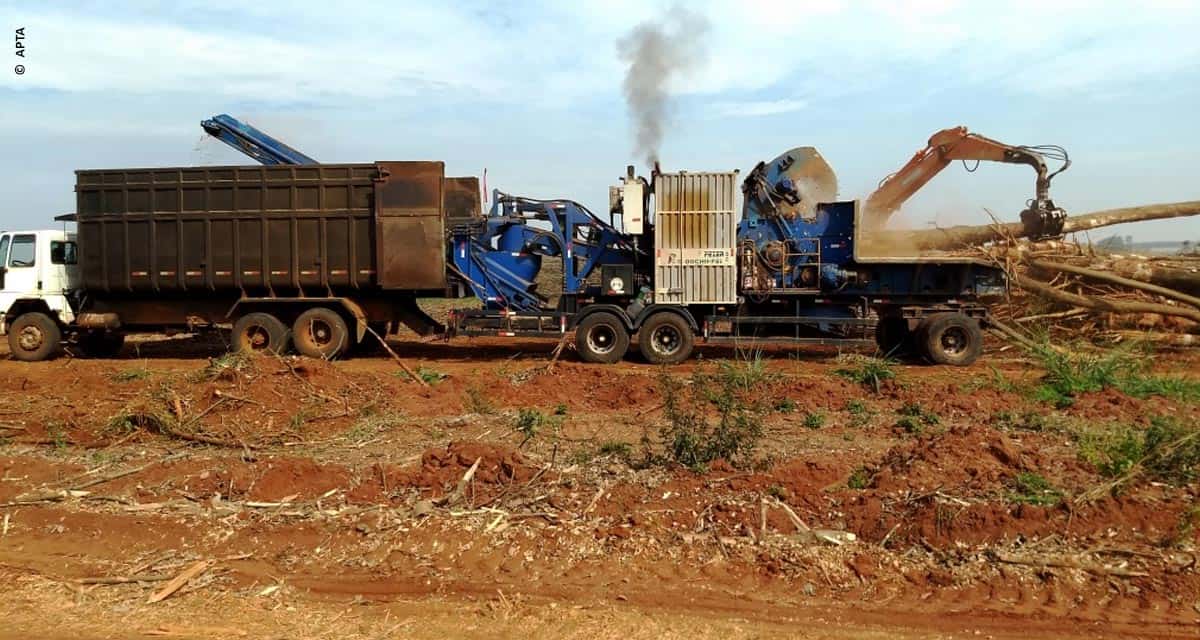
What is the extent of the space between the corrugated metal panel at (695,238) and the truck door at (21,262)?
1093 centimetres

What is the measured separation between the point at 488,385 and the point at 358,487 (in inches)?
164

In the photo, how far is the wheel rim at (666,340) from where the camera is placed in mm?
14367

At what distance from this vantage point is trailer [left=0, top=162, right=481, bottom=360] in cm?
1441

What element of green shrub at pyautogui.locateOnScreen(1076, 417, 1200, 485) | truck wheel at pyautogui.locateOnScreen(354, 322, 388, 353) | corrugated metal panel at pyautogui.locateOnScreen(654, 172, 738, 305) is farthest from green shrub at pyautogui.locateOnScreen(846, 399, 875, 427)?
truck wheel at pyautogui.locateOnScreen(354, 322, 388, 353)

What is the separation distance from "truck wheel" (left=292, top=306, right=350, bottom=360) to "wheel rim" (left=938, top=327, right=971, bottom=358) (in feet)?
32.4

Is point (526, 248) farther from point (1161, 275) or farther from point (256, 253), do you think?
point (1161, 275)

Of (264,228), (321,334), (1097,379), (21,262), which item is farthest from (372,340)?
(1097,379)

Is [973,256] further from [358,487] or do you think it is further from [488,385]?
[358,487]

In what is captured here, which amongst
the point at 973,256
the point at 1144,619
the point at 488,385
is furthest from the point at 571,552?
the point at 973,256

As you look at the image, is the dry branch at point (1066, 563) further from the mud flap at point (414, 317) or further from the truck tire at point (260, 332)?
the truck tire at point (260, 332)

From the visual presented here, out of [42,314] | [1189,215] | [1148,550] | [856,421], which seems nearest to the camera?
[1148,550]

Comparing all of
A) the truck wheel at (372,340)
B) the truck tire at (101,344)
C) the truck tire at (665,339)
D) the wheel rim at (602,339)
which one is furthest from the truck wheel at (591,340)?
the truck tire at (101,344)

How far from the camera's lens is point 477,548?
607 cm

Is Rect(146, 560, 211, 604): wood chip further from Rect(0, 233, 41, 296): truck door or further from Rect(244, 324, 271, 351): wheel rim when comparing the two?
Rect(0, 233, 41, 296): truck door
